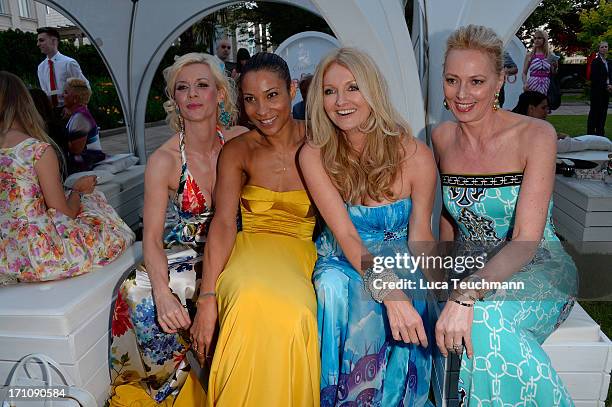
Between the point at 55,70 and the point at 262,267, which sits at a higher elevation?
the point at 55,70

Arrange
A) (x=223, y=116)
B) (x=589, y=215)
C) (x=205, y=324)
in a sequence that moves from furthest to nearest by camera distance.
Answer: (x=589, y=215)
(x=223, y=116)
(x=205, y=324)

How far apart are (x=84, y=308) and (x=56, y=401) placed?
0.42m

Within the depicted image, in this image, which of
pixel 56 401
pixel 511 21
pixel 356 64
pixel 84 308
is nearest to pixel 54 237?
pixel 84 308

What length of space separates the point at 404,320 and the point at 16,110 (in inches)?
90.7

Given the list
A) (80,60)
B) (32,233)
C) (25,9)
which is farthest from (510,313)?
(25,9)

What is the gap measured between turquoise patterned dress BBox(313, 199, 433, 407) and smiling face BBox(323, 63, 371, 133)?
16.9 inches

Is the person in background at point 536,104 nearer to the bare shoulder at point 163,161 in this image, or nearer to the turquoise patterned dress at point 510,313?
the turquoise patterned dress at point 510,313

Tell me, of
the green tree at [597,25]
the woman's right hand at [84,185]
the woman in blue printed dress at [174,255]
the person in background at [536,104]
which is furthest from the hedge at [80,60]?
the green tree at [597,25]

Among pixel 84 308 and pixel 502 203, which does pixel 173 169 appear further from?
pixel 502 203

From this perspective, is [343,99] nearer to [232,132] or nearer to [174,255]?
[232,132]

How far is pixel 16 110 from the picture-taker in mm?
2754

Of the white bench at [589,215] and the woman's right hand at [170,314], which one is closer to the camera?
the woman's right hand at [170,314]

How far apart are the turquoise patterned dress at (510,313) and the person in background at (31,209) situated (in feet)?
6.60

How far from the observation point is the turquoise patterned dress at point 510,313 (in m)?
1.86
